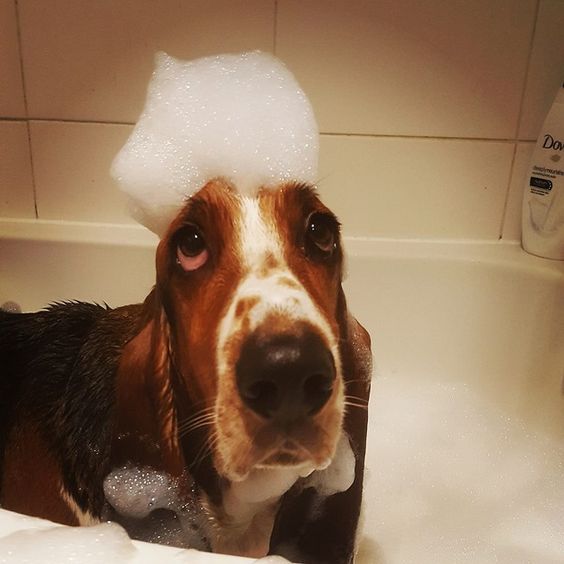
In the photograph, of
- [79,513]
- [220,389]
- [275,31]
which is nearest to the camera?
[220,389]

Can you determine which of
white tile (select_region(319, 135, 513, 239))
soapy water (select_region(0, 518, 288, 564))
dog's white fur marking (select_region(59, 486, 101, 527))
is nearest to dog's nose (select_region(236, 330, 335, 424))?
soapy water (select_region(0, 518, 288, 564))

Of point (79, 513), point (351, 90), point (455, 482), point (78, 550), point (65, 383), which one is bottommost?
point (455, 482)

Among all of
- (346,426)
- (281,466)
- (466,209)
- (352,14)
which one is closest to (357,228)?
(466,209)

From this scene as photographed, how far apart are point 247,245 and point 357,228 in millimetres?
792

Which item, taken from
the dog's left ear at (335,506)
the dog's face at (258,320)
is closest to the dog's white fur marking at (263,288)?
the dog's face at (258,320)

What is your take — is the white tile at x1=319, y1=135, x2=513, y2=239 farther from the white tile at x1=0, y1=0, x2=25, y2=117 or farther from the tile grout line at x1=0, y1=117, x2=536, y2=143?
the white tile at x1=0, y1=0, x2=25, y2=117

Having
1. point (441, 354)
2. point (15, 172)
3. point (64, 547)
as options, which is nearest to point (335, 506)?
point (64, 547)

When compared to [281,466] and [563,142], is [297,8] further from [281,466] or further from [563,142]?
[281,466]

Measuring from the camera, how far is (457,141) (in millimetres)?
1447

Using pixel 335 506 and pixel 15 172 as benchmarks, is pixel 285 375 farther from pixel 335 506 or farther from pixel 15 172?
pixel 15 172

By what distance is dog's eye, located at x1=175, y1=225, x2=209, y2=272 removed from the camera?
0.78 m

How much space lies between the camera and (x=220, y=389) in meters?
0.70

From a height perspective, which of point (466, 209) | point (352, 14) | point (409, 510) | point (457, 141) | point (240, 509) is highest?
point (352, 14)

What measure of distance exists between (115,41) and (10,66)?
222mm
